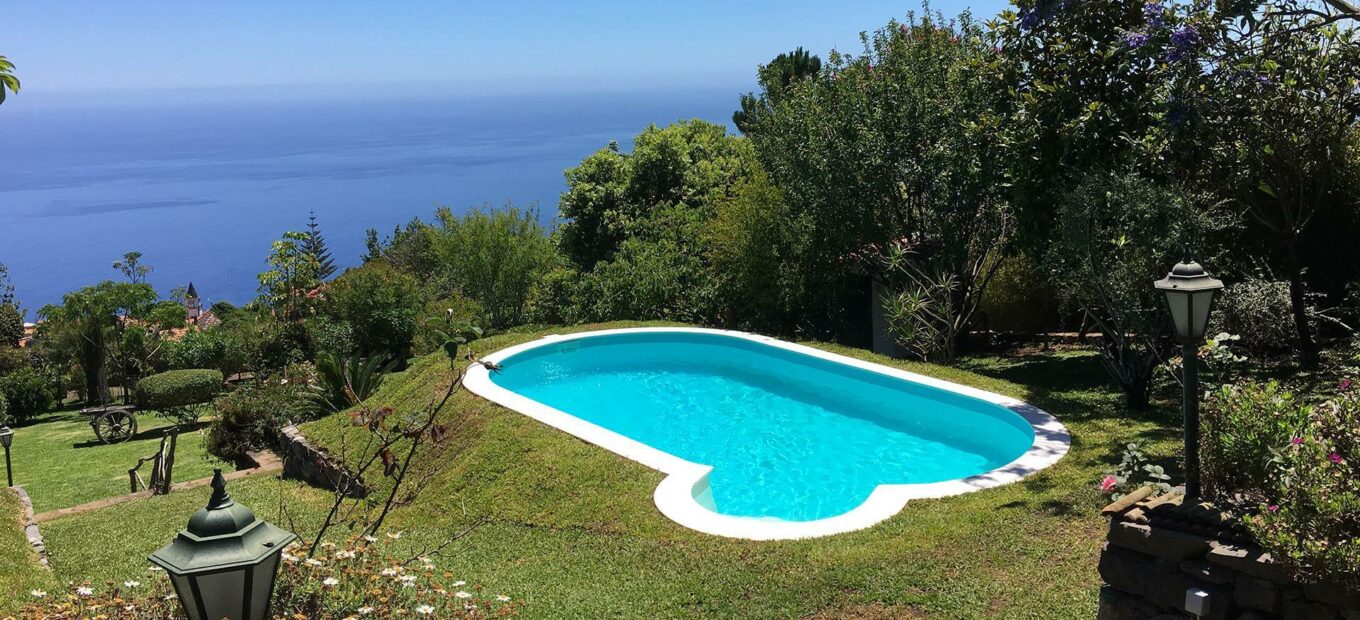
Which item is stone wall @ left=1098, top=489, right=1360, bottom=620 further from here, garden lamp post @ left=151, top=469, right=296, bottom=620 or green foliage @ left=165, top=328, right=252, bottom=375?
green foliage @ left=165, top=328, right=252, bottom=375

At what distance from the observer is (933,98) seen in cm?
1333

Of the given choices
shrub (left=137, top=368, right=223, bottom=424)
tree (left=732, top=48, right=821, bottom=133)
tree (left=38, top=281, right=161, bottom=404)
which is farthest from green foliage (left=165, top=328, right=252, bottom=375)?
tree (left=732, top=48, right=821, bottom=133)

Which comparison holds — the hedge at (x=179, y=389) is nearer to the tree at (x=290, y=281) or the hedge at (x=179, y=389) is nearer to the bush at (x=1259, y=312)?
the tree at (x=290, y=281)

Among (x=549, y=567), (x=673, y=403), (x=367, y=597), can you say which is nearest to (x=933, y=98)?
(x=673, y=403)

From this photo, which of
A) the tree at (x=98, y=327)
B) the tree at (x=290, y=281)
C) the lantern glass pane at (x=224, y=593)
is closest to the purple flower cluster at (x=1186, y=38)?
the lantern glass pane at (x=224, y=593)

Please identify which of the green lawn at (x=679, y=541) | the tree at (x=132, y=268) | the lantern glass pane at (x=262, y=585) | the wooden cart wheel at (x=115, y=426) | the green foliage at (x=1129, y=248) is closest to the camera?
the lantern glass pane at (x=262, y=585)

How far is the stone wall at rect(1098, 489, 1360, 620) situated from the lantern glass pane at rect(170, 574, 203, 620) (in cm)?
381

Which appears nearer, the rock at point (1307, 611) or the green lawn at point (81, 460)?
the rock at point (1307, 611)

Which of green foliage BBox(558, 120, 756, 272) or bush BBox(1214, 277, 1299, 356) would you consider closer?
bush BBox(1214, 277, 1299, 356)

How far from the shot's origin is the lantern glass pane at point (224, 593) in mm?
2717

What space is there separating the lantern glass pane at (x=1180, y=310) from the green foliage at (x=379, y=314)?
18.3m

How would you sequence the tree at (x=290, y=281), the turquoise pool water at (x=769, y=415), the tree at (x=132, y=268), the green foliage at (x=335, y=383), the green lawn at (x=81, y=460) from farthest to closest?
the tree at (x=132, y=268)
the tree at (x=290, y=281)
the green lawn at (x=81, y=460)
the green foliage at (x=335, y=383)
the turquoise pool water at (x=769, y=415)

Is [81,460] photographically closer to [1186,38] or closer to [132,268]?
[132,268]

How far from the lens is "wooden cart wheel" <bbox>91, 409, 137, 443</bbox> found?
736 inches
